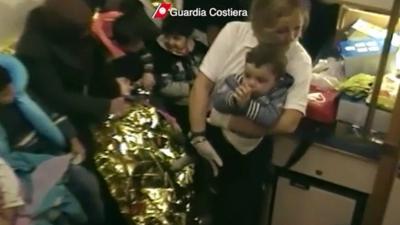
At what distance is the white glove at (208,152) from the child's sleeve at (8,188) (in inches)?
14.1

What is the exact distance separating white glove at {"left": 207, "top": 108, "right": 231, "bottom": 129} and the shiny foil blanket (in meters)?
0.07

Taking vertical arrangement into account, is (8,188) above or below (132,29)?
below

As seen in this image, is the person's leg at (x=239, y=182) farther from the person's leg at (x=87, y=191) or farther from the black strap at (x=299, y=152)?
the person's leg at (x=87, y=191)

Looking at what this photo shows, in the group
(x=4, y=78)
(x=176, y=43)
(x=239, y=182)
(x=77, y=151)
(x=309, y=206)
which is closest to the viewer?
(x=4, y=78)

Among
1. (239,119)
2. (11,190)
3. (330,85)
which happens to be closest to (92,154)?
(11,190)

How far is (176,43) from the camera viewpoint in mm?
1079

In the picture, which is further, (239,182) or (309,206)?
(309,206)

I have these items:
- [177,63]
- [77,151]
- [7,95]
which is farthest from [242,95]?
[7,95]

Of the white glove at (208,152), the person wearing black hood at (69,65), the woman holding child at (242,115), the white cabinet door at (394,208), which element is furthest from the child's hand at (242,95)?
the white cabinet door at (394,208)

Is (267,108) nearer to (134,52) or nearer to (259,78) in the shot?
(259,78)

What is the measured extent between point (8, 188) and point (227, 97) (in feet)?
1.36

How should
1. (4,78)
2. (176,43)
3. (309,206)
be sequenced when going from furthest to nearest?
(309,206) < (176,43) < (4,78)

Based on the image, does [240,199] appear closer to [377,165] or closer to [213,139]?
[213,139]

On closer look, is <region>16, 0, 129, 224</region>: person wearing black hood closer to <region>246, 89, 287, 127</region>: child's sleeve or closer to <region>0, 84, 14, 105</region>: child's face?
<region>0, 84, 14, 105</region>: child's face
